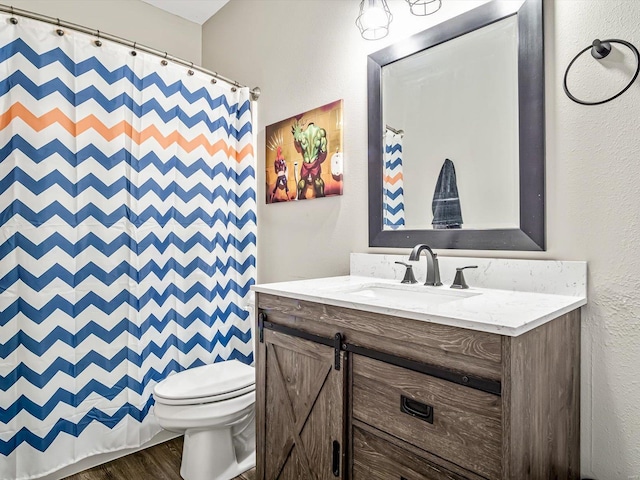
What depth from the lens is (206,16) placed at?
2.89 m

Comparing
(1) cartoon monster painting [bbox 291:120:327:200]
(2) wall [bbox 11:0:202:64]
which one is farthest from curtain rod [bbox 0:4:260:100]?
(2) wall [bbox 11:0:202:64]

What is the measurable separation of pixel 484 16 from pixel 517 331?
117 cm

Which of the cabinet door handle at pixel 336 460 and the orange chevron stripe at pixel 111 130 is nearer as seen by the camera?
the cabinet door handle at pixel 336 460

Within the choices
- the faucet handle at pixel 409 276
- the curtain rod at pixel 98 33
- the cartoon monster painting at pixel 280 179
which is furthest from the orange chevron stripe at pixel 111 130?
the faucet handle at pixel 409 276

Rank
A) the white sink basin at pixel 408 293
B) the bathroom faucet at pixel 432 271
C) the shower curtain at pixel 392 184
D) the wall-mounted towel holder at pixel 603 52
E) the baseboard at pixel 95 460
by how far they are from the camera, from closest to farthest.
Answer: the wall-mounted towel holder at pixel 603 52 < the white sink basin at pixel 408 293 < the bathroom faucet at pixel 432 271 < the shower curtain at pixel 392 184 < the baseboard at pixel 95 460

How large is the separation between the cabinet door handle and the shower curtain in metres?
0.90

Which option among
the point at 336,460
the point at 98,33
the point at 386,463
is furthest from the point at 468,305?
the point at 98,33

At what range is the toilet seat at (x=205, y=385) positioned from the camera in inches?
68.8

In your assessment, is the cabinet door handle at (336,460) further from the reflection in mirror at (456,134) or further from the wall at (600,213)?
the reflection in mirror at (456,134)

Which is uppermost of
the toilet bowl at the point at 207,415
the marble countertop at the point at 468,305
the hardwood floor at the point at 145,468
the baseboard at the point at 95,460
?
the marble countertop at the point at 468,305

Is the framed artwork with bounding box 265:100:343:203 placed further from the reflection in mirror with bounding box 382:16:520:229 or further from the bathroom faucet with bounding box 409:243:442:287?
the bathroom faucet with bounding box 409:243:442:287

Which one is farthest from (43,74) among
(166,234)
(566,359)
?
(566,359)

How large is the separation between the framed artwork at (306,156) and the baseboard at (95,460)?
146 cm

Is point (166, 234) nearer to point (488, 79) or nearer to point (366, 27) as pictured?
point (366, 27)
